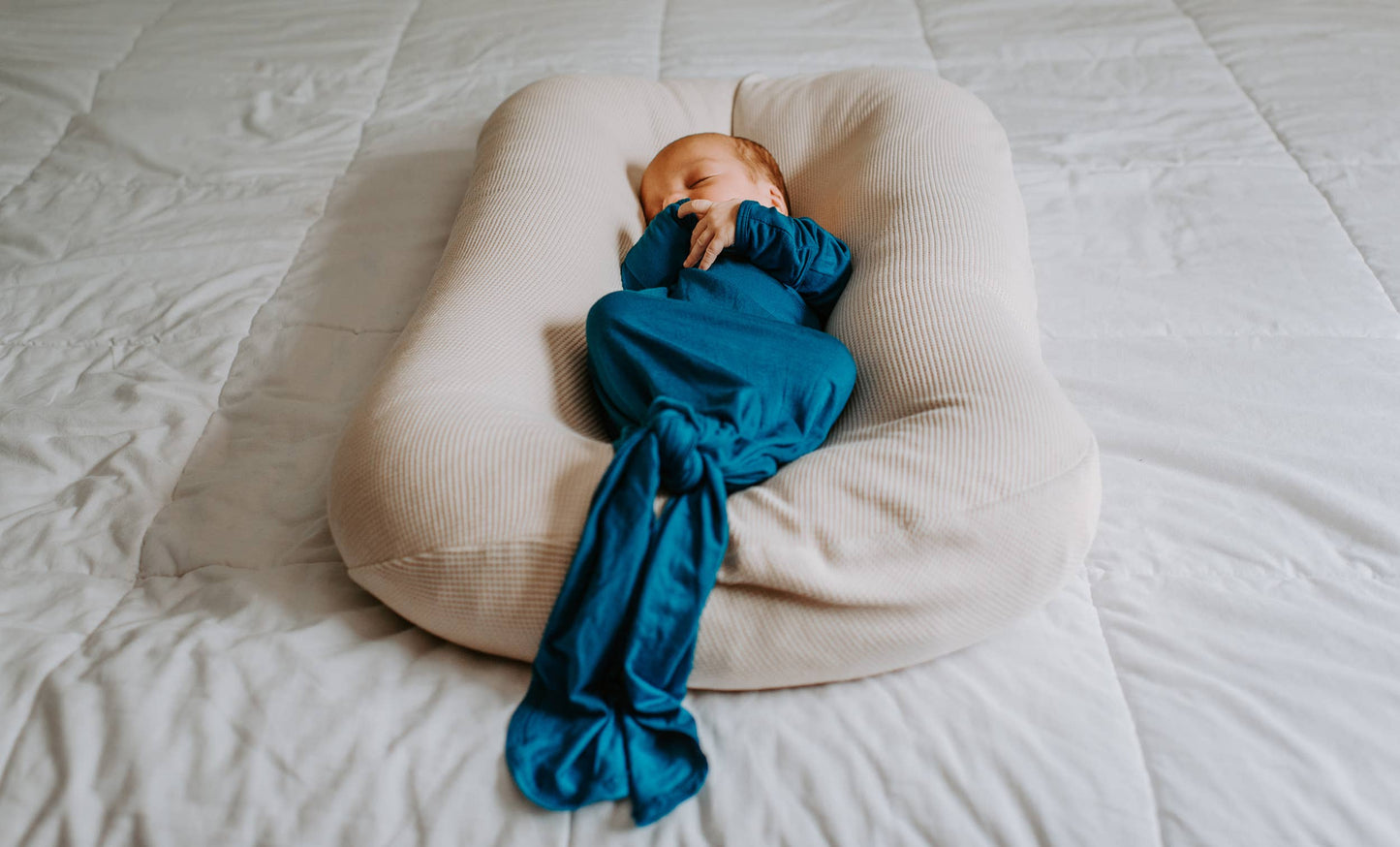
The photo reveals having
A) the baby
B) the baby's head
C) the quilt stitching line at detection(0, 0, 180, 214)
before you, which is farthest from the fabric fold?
the quilt stitching line at detection(0, 0, 180, 214)

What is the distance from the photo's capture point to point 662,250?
1.24 metres

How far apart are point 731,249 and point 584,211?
0.20 m

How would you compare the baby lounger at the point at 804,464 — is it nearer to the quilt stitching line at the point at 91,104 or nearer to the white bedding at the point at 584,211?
the white bedding at the point at 584,211

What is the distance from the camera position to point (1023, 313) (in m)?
1.10

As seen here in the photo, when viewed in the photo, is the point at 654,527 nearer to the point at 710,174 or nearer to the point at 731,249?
the point at 731,249

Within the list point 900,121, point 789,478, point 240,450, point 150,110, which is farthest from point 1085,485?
point 150,110

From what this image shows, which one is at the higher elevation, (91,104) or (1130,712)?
(91,104)

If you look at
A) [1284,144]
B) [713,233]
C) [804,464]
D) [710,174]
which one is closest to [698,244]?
[713,233]

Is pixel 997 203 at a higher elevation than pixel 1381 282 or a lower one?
higher

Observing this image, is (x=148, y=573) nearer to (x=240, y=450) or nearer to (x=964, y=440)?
(x=240, y=450)

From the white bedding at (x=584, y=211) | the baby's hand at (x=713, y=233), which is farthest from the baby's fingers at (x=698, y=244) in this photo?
the white bedding at (x=584, y=211)

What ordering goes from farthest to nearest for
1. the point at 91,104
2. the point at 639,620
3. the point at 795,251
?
the point at 91,104, the point at 795,251, the point at 639,620

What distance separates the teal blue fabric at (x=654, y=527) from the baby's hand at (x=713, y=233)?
0.11m

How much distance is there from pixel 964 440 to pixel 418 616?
468mm
